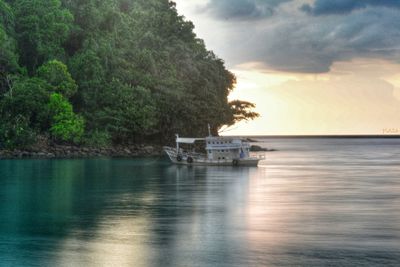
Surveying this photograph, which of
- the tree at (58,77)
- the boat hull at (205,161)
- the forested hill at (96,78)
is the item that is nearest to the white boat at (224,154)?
the boat hull at (205,161)

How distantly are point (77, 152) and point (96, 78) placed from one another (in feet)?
39.5

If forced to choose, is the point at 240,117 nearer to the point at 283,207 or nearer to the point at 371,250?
the point at 283,207

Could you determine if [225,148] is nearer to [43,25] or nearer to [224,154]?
[224,154]

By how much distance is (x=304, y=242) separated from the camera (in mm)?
27578

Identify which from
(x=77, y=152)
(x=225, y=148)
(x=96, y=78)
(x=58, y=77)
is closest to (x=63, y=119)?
(x=77, y=152)

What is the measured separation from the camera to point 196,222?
33938 mm

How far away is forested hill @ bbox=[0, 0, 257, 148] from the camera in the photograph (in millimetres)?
104500

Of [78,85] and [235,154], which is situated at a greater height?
[78,85]

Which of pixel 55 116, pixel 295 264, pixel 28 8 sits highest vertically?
pixel 28 8

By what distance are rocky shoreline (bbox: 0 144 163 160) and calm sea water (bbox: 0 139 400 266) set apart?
40.0 m

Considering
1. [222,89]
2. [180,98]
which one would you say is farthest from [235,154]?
[222,89]

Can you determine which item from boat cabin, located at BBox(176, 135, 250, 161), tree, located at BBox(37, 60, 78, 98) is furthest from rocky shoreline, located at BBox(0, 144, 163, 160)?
boat cabin, located at BBox(176, 135, 250, 161)

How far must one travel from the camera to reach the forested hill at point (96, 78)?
104500 mm

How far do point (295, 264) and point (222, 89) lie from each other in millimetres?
108501
